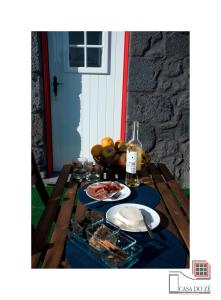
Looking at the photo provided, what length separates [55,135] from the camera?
2799 mm

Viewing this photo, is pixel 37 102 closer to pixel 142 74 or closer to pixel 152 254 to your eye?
pixel 142 74

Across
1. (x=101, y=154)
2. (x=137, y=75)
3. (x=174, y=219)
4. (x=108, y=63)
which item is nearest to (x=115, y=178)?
(x=101, y=154)

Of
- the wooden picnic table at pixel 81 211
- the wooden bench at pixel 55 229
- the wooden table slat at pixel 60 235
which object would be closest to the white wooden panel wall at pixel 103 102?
the wooden picnic table at pixel 81 211

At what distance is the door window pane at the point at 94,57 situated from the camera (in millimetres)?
2615

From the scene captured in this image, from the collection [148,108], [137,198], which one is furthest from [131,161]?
[148,108]

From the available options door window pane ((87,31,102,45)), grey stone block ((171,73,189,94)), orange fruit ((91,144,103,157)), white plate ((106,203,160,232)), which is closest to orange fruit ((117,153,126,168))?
orange fruit ((91,144,103,157))

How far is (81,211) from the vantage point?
3.69 ft

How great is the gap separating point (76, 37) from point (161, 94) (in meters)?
0.93

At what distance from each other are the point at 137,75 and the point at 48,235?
1.84 m

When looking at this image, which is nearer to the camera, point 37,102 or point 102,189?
point 102,189

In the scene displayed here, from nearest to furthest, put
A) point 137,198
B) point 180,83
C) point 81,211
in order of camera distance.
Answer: point 81,211 → point 137,198 → point 180,83
